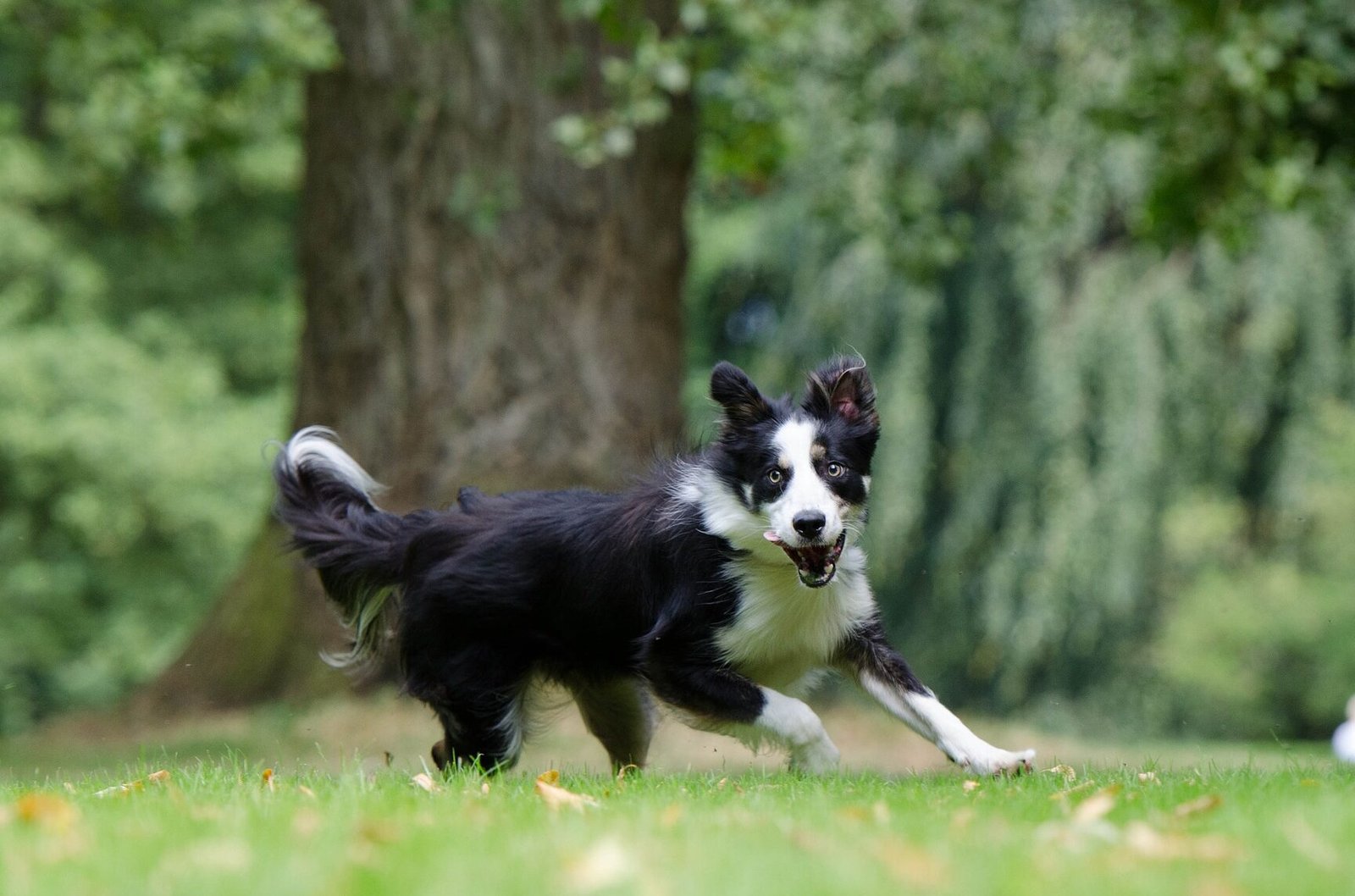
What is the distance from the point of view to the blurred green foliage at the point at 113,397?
21.1 meters

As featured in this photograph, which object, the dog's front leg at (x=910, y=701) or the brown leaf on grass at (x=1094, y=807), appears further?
the dog's front leg at (x=910, y=701)

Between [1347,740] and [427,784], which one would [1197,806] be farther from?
[1347,740]

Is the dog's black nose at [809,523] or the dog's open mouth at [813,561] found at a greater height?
the dog's black nose at [809,523]

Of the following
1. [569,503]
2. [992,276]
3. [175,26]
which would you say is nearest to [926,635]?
[992,276]

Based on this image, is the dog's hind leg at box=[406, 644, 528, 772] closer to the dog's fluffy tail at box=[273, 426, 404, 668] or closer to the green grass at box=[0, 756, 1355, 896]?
the dog's fluffy tail at box=[273, 426, 404, 668]

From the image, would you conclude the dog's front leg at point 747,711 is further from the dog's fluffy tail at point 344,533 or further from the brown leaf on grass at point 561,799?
the dog's fluffy tail at point 344,533

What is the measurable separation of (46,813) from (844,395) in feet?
10.7

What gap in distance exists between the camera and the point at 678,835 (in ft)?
12.4

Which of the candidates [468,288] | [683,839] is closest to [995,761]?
[683,839]

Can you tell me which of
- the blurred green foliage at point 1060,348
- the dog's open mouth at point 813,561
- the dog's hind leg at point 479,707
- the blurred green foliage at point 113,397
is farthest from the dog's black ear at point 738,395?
the blurred green foliage at point 113,397

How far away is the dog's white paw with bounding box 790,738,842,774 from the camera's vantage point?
19.5 feet

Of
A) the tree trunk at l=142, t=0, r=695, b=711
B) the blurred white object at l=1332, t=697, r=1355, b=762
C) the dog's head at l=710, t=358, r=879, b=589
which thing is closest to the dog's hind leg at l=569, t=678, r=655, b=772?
the dog's head at l=710, t=358, r=879, b=589

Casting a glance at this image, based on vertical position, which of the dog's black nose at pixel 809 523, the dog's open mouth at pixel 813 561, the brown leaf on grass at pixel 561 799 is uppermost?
the dog's black nose at pixel 809 523

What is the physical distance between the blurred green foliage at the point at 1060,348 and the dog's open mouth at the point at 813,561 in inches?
239
